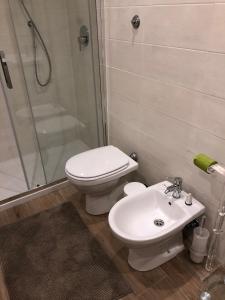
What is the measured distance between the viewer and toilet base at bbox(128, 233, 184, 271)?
137 centimetres

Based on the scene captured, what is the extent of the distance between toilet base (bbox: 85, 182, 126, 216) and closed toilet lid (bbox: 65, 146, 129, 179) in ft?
0.84

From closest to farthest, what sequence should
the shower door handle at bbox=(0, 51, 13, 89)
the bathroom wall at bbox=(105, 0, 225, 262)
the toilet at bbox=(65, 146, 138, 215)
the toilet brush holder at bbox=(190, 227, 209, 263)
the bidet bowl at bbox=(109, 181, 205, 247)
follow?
the bathroom wall at bbox=(105, 0, 225, 262)
the bidet bowl at bbox=(109, 181, 205, 247)
the toilet brush holder at bbox=(190, 227, 209, 263)
the toilet at bbox=(65, 146, 138, 215)
the shower door handle at bbox=(0, 51, 13, 89)

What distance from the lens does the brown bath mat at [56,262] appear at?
132cm

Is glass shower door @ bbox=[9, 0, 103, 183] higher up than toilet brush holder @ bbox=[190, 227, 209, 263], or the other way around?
glass shower door @ bbox=[9, 0, 103, 183]

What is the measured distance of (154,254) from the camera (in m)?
1.40

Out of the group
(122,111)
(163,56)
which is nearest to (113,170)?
(122,111)

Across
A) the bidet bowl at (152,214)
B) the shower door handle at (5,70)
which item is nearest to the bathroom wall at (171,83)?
the bidet bowl at (152,214)

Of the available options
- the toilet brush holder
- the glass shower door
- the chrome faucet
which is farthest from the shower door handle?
the toilet brush holder

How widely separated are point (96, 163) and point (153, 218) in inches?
20.7

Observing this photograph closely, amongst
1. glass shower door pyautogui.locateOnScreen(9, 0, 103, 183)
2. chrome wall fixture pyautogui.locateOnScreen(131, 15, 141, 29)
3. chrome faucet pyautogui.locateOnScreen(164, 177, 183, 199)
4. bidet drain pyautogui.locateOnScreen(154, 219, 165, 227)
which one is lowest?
bidet drain pyautogui.locateOnScreen(154, 219, 165, 227)

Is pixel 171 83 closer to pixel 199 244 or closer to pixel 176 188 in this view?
pixel 176 188

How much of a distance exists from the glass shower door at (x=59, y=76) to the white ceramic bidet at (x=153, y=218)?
0.95 meters

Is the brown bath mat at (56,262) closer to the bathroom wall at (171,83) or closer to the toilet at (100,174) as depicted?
the toilet at (100,174)

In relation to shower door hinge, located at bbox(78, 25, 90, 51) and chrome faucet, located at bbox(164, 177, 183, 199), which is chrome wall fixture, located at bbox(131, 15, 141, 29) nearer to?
shower door hinge, located at bbox(78, 25, 90, 51)
